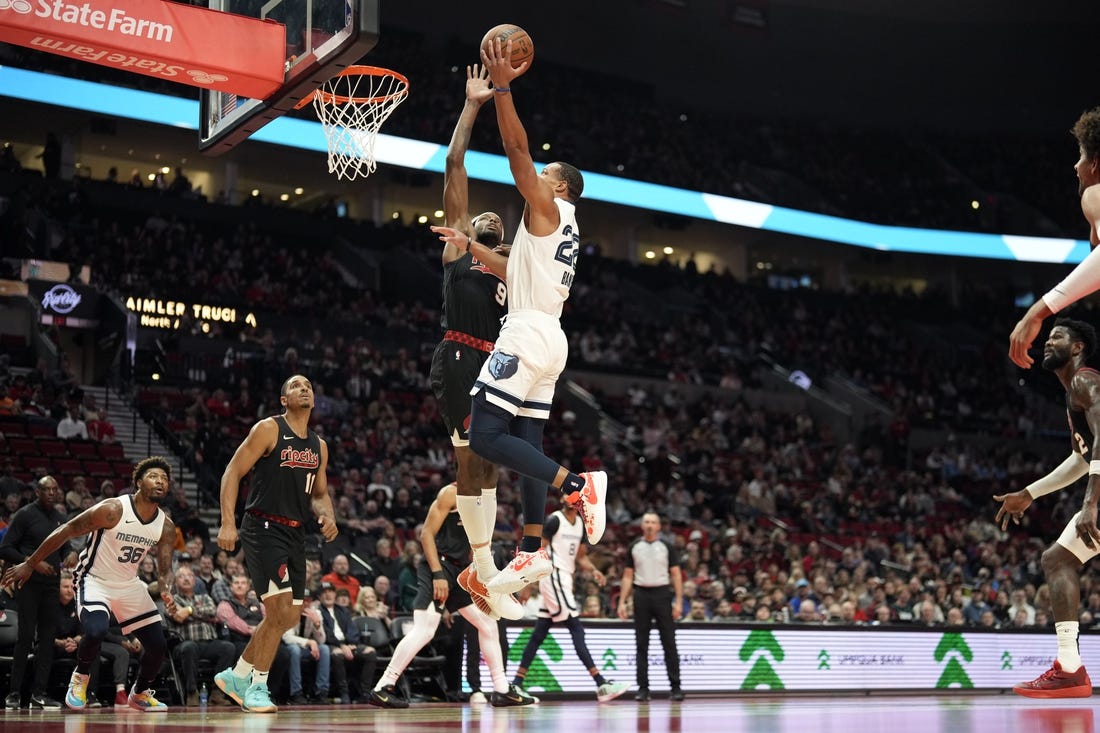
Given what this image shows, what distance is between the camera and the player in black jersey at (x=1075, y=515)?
6.53m

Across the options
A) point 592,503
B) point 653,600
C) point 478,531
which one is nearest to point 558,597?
point 653,600

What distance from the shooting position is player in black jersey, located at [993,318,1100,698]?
21.4ft

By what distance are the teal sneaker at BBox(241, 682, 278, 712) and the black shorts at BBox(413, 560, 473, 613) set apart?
1912 millimetres

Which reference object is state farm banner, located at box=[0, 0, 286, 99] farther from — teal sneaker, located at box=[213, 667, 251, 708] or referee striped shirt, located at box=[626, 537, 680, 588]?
referee striped shirt, located at box=[626, 537, 680, 588]

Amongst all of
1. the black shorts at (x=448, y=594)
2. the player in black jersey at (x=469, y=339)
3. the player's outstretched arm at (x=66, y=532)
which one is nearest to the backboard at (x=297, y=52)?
the player in black jersey at (x=469, y=339)

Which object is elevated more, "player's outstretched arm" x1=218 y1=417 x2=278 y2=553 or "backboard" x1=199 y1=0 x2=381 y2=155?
"backboard" x1=199 y1=0 x2=381 y2=155

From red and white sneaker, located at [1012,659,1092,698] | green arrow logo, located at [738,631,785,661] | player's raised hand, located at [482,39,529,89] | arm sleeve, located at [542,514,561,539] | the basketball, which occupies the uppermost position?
the basketball

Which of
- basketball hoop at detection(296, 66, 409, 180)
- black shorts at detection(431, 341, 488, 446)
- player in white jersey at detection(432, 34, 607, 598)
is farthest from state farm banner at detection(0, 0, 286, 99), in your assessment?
player in white jersey at detection(432, 34, 607, 598)

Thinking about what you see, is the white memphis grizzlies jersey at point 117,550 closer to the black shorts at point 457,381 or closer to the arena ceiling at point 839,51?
the black shorts at point 457,381

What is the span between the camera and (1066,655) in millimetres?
6633

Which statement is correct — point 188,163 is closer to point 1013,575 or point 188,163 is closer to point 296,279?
point 296,279

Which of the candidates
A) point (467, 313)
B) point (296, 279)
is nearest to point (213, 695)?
point (467, 313)

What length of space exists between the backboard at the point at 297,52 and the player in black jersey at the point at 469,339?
1413mm

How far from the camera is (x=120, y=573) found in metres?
10.3
